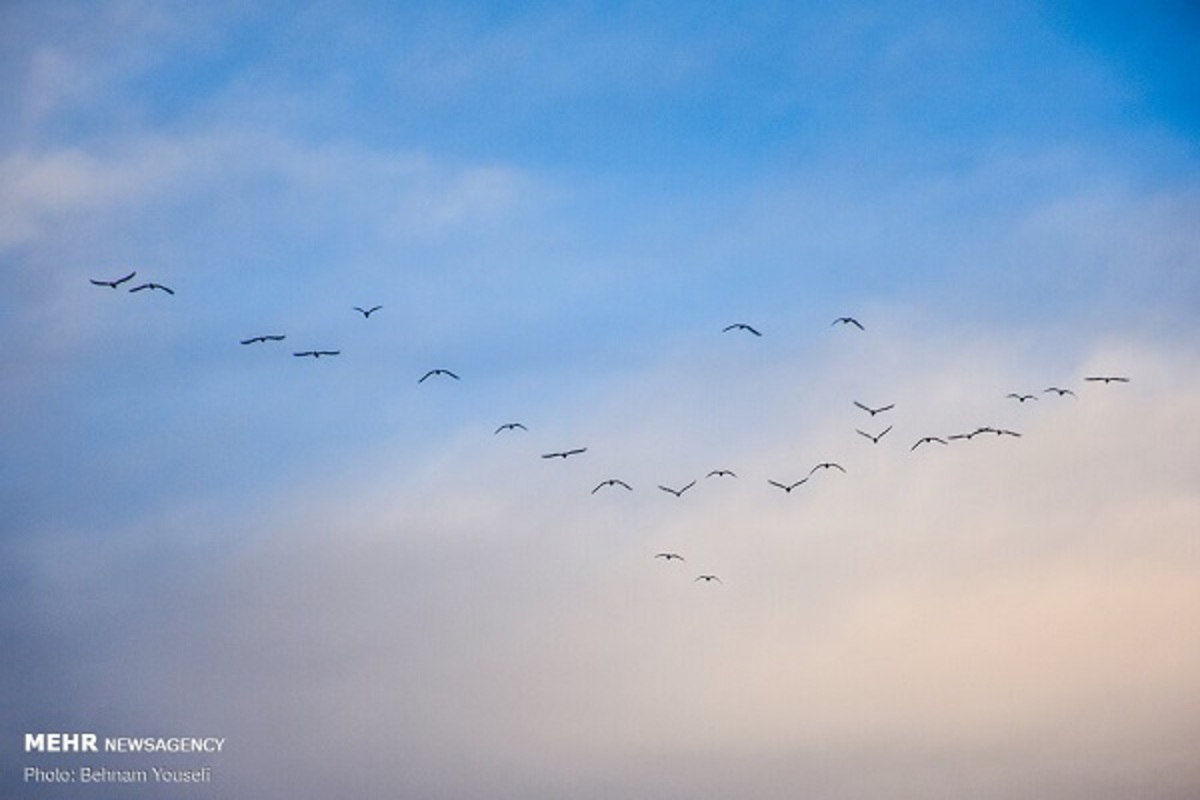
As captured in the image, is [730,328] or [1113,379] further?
[1113,379]

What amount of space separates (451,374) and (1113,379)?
150 ft

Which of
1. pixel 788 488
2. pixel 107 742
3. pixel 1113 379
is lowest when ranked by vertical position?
pixel 107 742

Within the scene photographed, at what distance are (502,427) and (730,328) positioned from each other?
16783mm

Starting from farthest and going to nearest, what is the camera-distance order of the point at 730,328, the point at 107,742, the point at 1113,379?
1. the point at 107,742
2. the point at 1113,379
3. the point at 730,328

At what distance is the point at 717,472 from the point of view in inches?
4048

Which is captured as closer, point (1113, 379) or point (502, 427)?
point (502, 427)

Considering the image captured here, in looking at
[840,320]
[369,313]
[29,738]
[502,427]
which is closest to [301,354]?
[369,313]

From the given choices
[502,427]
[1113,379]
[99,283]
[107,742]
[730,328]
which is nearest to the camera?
[99,283]

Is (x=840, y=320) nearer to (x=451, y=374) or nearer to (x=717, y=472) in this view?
(x=717, y=472)

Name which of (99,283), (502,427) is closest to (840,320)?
(502,427)

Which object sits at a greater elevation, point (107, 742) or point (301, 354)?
point (301, 354)

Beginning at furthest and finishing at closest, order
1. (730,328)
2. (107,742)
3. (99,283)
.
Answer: (107,742) → (730,328) → (99,283)

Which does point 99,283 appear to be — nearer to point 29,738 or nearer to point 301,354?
point 301,354

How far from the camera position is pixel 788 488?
334 feet
